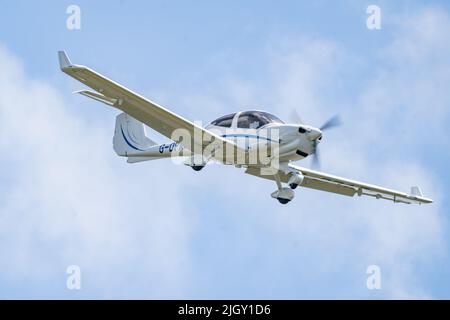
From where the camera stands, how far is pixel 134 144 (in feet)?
116

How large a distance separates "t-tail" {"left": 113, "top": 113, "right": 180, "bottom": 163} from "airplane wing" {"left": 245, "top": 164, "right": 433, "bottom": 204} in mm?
3857

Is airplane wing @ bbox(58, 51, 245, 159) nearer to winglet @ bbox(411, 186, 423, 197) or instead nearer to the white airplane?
the white airplane

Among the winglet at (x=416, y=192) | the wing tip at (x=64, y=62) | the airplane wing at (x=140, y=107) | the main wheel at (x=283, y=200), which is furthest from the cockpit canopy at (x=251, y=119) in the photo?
the winglet at (x=416, y=192)

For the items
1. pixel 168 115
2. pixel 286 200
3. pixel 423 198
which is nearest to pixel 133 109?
pixel 168 115

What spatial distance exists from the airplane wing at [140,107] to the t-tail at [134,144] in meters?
2.62

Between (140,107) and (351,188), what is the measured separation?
31.1 feet

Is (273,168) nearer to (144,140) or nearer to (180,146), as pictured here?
(180,146)

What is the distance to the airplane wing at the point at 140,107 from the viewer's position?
2856cm

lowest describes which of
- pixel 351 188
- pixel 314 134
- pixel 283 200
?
pixel 283 200

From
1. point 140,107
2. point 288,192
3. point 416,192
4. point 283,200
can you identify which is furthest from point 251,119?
point 416,192

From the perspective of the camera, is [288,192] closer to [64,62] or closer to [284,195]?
[284,195]

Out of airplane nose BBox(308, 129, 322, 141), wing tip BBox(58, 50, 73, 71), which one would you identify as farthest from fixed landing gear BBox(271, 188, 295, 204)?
wing tip BBox(58, 50, 73, 71)

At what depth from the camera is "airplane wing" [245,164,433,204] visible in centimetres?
3575

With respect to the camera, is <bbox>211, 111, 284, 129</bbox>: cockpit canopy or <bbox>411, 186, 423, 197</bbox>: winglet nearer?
<bbox>211, 111, 284, 129</bbox>: cockpit canopy
